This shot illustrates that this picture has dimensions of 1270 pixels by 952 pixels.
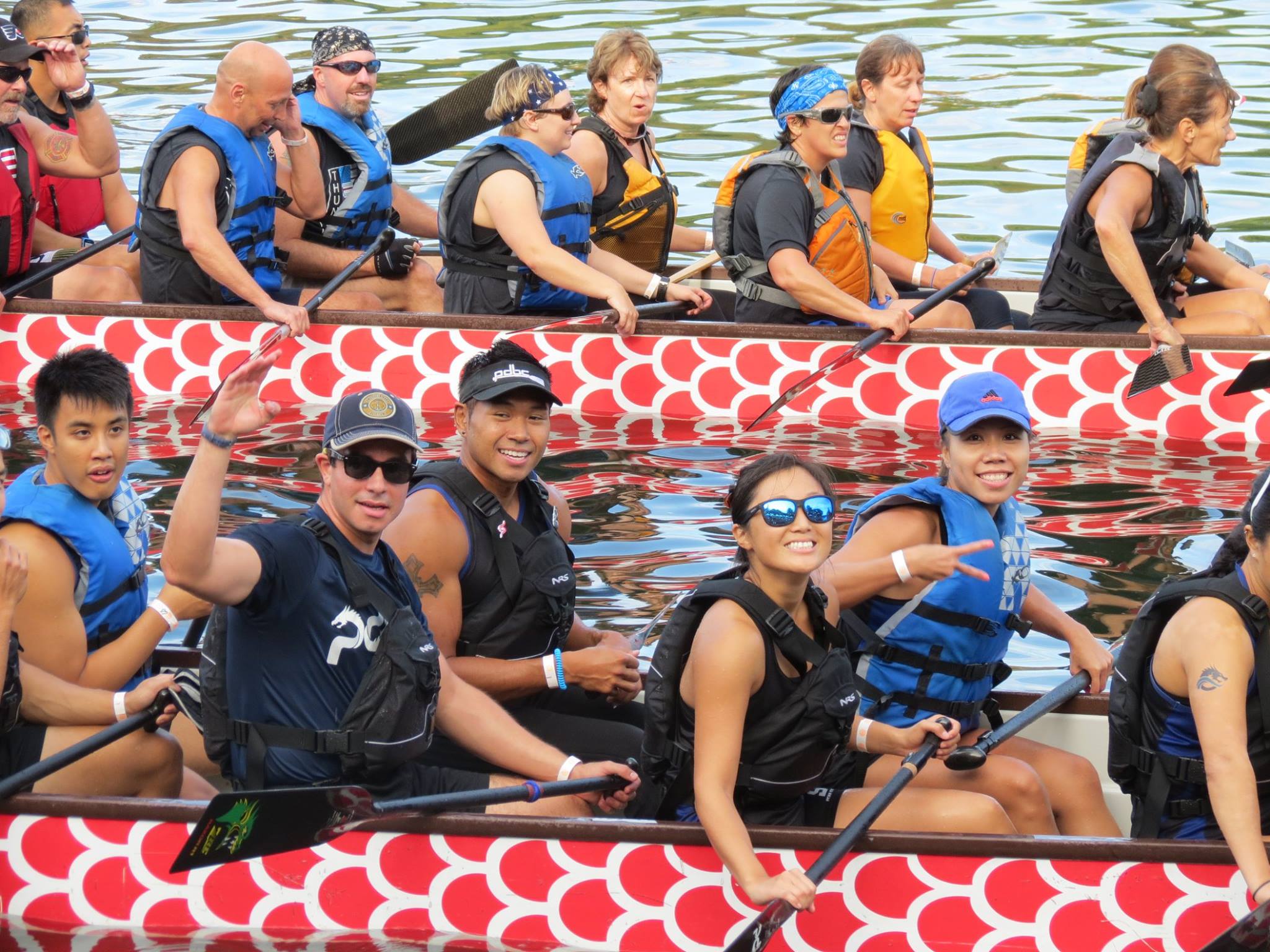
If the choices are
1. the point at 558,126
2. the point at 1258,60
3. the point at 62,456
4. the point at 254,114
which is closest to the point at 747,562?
the point at 62,456

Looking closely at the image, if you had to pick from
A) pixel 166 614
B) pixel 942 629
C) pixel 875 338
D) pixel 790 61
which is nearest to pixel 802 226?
pixel 875 338

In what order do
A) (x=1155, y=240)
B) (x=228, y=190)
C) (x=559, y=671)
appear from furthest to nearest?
1. (x=228, y=190)
2. (x=1155, y=240)
3. (x=559, y=671)

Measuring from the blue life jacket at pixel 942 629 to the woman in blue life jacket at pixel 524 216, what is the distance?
343 cm

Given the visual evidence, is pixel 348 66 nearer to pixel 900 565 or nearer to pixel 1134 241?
pixel 1134 241

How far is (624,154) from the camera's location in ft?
28.2

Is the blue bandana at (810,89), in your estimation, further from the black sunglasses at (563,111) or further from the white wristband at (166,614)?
the white wristband at (166,614)

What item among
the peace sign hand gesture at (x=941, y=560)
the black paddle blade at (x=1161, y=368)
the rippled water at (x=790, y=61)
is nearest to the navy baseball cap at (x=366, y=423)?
the peace sign hand gesture at (x=941, y=560)

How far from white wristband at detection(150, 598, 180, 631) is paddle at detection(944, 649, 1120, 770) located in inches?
81.1

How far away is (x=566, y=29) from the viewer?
1823 cm

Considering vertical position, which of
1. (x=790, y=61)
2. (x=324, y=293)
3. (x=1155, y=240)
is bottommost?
(x=324, y=293)

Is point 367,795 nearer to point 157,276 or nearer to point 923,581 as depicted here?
point 923,581

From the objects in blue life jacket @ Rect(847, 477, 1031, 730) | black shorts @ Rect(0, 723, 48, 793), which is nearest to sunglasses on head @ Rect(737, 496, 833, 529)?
blue life jacket @ Rect(847, 477, 1031, 730)

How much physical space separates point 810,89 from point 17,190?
3621 mm

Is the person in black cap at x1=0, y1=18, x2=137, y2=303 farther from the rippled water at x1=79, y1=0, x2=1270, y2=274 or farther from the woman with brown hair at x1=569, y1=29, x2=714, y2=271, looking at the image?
the rippled water at x1=79, y1=0, x2=1270, y2=274
